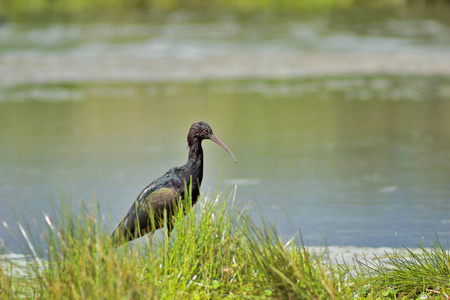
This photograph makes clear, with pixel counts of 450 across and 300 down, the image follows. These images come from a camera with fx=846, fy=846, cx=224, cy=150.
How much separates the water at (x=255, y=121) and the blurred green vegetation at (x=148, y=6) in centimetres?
820

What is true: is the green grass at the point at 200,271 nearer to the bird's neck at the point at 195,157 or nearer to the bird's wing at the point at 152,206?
the bird's wing at the point at 152,206

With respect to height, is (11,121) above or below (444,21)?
below

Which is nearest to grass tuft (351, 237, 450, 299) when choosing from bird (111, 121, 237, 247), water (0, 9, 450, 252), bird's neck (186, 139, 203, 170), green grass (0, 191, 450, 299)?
green grass (0, 191, 450, 299)

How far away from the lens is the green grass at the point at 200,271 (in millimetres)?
3660

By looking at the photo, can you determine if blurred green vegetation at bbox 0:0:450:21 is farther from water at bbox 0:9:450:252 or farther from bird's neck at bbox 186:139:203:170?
bird's neck at bbox 186:139:203:170

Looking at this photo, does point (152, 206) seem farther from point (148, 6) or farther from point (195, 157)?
point (148, 6)

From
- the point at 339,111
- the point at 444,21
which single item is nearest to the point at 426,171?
the point at 339,111

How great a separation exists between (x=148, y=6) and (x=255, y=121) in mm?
26747

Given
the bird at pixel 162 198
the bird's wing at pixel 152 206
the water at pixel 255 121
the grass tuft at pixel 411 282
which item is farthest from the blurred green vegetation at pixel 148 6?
the grass tuft at pixel 411 282

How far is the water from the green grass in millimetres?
789

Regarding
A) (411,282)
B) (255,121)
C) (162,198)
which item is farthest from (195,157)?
(255,121)

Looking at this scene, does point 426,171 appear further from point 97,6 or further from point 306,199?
point 97,6

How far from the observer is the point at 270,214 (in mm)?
6930

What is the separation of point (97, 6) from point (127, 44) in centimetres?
1599
